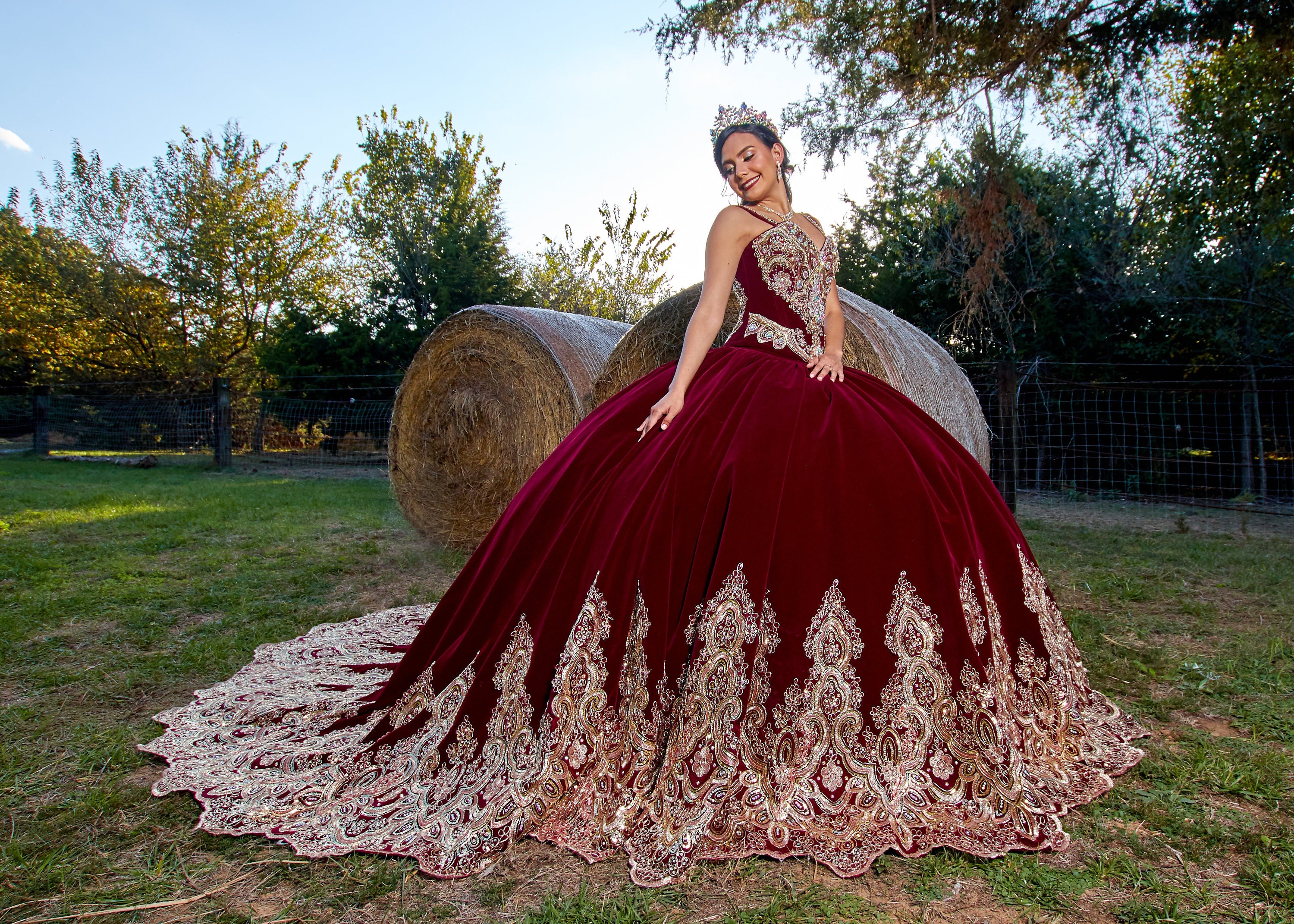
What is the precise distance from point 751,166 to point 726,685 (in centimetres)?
161

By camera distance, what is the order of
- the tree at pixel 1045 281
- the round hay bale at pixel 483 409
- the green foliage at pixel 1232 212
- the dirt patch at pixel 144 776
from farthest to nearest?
the tree at pixel 1045 281 → the green foliage at pixel 1232 212 → the round hay bale at pixel 483 409 → the dirt patch at pixel 144 776

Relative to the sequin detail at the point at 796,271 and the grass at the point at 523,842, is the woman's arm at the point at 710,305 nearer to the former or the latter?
the sequin detail at the point at 796,271

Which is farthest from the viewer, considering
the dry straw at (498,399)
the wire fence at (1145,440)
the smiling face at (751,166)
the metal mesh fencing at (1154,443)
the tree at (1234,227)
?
the metal mesh fencing at (1154,443)

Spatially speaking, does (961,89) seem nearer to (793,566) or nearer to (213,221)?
(793,566)

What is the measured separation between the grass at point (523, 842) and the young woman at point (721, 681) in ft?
0.25

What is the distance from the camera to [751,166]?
2.44 meters

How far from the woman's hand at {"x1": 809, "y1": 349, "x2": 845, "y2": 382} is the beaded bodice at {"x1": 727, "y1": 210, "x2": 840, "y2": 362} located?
3 centimetres

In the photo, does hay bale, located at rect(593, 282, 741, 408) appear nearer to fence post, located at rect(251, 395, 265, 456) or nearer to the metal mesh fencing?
the metal mesh fencing

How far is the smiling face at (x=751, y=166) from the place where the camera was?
2.44m

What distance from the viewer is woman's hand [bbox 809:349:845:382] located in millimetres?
2342

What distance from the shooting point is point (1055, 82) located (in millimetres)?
5168

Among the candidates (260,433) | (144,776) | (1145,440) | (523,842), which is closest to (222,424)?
(260,433)

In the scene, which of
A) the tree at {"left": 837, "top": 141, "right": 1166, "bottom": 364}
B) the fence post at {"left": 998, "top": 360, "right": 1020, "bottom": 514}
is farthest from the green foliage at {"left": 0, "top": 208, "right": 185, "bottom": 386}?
the fence post at {"left": 998, "top": 360, "right": 1020, "bottom": 514}

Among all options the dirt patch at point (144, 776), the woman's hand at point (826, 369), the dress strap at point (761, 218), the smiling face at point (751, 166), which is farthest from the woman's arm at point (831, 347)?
the dirt patch at point (144, 776)
